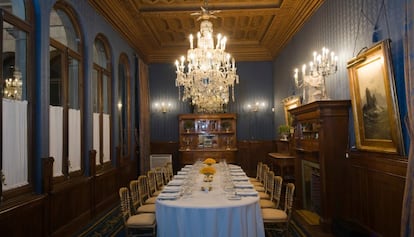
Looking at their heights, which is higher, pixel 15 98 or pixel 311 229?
pixel 15 98

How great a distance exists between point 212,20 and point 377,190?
21.3 ft

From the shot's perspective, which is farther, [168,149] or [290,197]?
[168,149]

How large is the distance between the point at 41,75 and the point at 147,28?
520 cm

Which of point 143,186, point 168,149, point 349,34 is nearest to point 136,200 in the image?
point 143,186

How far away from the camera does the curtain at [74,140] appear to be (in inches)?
228

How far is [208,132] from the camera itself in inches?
457

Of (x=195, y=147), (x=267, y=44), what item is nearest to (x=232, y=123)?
(x=195, y=147)

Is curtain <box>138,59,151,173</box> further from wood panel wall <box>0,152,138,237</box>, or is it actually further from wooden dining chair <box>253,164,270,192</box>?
wooden dining chair <box>253,164,270,192</box>

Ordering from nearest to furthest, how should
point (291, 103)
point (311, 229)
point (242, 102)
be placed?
1. point (311, 229)
2. point (291, 103)
3. point (242, 102)

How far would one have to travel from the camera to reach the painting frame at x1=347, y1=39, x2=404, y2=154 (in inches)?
153

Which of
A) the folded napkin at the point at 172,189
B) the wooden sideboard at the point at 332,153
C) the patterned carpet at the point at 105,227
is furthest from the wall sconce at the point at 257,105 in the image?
the folded napkin at the point at 172,189

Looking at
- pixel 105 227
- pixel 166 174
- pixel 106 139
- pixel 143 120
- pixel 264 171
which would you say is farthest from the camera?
pixel 143 120

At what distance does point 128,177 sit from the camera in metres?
9.12

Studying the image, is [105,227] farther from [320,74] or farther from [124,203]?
[320,74]
